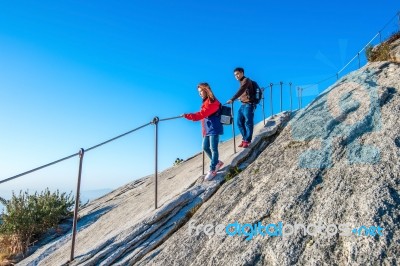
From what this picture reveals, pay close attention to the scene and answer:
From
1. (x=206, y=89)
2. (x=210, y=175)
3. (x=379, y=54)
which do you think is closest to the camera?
(x=210, y=175)

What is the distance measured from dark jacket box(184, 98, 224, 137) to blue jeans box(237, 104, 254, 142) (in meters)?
1.12

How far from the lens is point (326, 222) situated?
4.54 metres

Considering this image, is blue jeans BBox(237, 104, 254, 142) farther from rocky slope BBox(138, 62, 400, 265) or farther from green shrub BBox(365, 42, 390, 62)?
green shrub BBox(365, 42, 390, 62)

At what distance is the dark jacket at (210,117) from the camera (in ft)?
24.6

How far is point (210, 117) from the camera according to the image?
756 centimetres

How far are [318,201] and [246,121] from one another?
386 cm

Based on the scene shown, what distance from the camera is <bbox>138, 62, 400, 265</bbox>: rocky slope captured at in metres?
4.21

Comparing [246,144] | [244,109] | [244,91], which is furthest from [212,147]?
[244,91]

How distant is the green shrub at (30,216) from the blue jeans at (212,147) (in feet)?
13.4

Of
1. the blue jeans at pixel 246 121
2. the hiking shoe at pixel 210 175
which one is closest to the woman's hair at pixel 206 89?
the blue jeans at pixel 246 121

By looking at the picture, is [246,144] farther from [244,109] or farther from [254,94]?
[254,94]

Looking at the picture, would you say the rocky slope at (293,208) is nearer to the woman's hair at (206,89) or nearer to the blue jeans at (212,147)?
the blue jeans at (212,147)

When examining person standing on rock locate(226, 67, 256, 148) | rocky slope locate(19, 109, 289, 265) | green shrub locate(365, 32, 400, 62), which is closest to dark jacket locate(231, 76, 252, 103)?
person standing on rock locate(226, 67, 256, 148)

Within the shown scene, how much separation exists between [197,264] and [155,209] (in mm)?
1994
